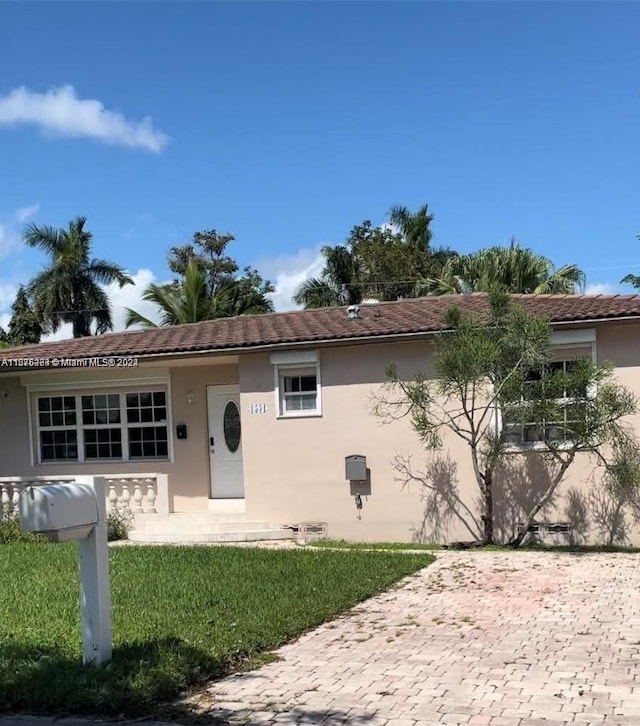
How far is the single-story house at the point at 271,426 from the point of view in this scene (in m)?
12.3

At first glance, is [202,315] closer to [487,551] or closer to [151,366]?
[151,366]

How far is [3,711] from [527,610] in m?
4.76

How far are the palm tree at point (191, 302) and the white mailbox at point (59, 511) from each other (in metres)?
23.5

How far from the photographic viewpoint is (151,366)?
1491 cm

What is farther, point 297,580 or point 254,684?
point 297,580

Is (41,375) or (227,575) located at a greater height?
(41,375)

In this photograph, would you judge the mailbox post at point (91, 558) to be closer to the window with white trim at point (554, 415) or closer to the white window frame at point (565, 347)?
the window with white trim at point (554, 415)

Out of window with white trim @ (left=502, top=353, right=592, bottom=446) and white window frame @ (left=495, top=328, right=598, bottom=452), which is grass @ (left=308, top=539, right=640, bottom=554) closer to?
white window frame @ (left=495, top=328, right=598, bottom=452)

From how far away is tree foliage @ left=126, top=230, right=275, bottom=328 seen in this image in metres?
29.2

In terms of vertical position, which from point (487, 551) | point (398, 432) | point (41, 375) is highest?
point (41, 375)

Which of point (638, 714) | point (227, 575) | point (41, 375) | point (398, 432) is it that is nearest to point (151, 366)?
point (41, 375)

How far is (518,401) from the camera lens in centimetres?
1115

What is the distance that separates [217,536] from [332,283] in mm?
21696

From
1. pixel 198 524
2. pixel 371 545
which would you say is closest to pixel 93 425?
pixel 198 524
